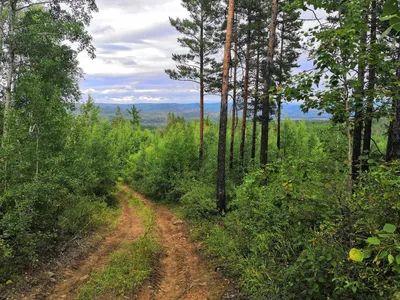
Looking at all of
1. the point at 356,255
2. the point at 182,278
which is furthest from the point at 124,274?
the point at 356,255

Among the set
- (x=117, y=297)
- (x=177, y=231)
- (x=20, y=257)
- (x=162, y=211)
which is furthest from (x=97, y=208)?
(x=117, y=297)

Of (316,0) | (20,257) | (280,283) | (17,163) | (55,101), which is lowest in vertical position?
(20,257)

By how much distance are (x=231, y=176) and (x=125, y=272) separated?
29.8ft

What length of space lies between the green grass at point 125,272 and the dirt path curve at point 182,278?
Result: 0.25 m

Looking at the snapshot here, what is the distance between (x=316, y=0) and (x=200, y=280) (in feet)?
20.3

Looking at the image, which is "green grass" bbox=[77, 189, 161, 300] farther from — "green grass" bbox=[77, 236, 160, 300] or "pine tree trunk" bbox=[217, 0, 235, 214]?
"pine tree trunk" bbox=[217, 0, 235, 214]

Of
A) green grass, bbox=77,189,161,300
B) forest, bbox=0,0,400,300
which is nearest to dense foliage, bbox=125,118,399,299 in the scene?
forest, bbox=0,0,400,300

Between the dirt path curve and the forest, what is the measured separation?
63 mm

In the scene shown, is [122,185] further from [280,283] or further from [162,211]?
[280,283]

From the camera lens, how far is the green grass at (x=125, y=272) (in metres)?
5.80

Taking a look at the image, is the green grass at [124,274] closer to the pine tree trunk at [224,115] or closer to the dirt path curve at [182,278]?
the dirt path curve at [182,278]

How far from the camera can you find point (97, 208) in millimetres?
12680

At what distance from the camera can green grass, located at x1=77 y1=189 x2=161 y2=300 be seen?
5.80 meters

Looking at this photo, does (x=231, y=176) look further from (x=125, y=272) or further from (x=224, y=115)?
(x=125, y=272)
